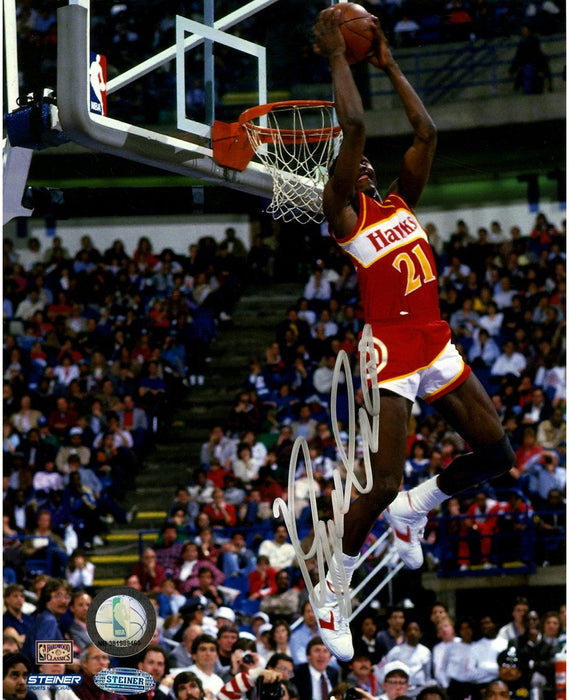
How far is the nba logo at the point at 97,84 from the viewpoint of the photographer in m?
7.07

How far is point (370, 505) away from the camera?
22.6 ft

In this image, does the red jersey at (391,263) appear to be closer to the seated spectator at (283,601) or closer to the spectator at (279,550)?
the seated spectator at (283,601)

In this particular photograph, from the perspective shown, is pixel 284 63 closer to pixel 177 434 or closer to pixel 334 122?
pixel 177 434

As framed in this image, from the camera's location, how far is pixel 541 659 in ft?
38.7

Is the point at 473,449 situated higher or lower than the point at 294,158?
lower

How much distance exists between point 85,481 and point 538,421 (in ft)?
18.7

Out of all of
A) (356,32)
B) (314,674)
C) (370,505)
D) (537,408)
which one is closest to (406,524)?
(370,505)

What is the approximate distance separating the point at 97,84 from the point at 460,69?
49.0 ft

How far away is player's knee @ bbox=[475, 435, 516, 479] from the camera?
7.04m

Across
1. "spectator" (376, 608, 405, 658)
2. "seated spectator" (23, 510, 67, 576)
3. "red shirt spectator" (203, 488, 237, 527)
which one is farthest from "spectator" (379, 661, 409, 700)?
"seated spectator" (23, 510, 67, 576)

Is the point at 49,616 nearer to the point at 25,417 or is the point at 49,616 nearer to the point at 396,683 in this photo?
the point at 396,683

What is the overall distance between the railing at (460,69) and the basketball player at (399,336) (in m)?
12.7

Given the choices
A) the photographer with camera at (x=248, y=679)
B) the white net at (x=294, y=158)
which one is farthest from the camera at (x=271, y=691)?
the white net at (x=294, y=158)

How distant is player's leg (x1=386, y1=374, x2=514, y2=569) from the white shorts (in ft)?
0.14
